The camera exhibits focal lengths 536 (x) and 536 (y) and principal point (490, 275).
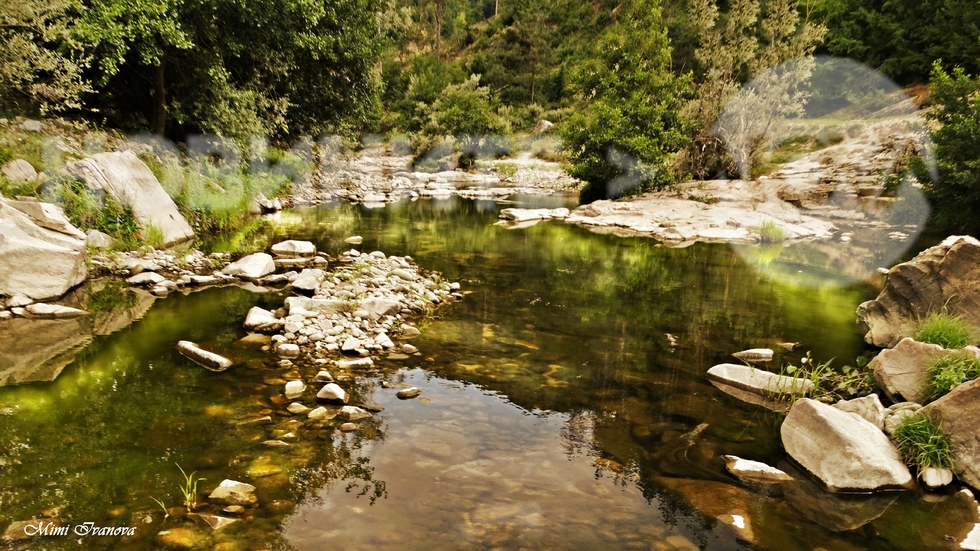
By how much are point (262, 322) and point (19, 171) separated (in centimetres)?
748

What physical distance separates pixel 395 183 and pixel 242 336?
29.2m

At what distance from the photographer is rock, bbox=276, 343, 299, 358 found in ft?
26.5

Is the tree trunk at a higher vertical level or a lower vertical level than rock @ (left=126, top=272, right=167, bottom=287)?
higher

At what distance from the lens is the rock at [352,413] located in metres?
6.46

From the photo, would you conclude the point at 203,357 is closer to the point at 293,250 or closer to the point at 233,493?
the point at 233,493

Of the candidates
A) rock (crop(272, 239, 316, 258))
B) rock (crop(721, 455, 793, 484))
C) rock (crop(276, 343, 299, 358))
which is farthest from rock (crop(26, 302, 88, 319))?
rock (crop(721, 455, 793, 484))

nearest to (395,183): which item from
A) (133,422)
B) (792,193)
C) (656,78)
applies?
(656,78)

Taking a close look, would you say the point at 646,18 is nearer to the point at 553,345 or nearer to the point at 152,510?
the point at 553,345

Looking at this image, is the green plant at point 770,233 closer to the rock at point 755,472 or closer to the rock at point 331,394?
the rock at point 755,472

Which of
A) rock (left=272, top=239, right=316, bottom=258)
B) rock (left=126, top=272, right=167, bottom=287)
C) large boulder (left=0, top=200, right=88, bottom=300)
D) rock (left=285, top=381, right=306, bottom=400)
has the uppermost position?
large boulder (left=0, top=200, right=88, bottom=300)

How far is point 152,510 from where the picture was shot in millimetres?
4617

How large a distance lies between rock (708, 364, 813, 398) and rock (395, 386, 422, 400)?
4.47 m

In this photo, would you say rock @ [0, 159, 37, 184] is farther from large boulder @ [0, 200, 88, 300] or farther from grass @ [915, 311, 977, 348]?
grass @ [915, 311, 977, 348]

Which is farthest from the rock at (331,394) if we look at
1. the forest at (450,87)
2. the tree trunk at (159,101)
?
the tree trunk at (159,101)
